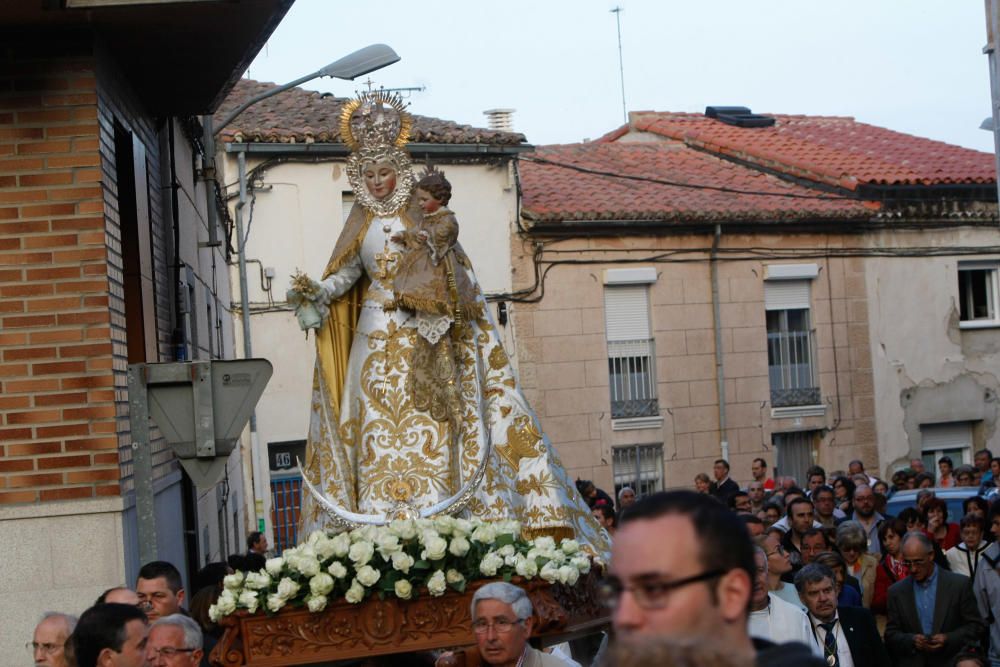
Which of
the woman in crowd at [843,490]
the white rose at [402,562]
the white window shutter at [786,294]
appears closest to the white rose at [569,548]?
the white rose at [402,562]

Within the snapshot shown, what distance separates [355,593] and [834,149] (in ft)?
82.2

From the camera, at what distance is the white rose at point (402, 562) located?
19.4 ft

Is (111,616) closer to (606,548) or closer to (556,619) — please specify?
(556,619)

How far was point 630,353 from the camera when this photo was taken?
25.3 meters

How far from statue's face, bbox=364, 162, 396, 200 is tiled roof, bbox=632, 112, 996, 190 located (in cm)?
1950

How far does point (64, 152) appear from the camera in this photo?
774cm

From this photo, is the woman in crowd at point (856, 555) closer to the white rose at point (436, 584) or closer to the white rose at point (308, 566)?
the white rose at point (436, 584)

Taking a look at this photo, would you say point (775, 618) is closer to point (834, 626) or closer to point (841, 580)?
point (834, 626)

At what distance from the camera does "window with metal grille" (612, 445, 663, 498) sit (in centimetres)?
2502

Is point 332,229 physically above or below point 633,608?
above

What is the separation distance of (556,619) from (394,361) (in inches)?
113

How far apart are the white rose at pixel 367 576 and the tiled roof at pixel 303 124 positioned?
1716cm

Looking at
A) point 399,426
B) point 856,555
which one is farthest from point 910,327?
point 399,426

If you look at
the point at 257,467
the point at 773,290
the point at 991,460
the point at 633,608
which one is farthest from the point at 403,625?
the point at 773,290
